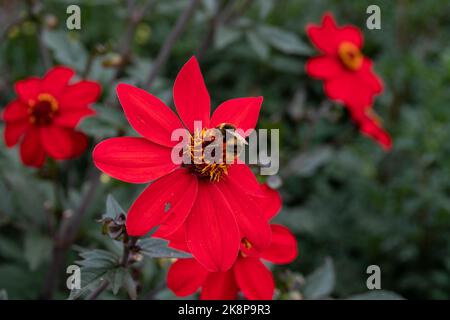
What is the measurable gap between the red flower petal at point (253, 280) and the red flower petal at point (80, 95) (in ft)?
1.75

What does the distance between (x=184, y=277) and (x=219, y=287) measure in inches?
3.3

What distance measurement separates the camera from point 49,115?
1.32 metres

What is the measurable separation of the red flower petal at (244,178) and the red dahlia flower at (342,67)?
0.88 m

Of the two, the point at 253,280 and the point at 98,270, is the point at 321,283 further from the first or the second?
the point at 98,270

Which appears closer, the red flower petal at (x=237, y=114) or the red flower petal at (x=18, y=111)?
the red flower petal at (x=237, y=114)

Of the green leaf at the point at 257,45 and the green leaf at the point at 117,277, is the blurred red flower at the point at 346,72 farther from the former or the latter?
the green leaf at the point at 117,277

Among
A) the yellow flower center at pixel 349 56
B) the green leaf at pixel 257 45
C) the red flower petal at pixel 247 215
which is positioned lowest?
the red flower petal at pixel 247 215

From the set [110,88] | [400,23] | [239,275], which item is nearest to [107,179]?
[110,88]

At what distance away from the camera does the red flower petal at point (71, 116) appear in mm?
1286

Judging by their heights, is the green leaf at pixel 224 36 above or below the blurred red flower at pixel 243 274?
above

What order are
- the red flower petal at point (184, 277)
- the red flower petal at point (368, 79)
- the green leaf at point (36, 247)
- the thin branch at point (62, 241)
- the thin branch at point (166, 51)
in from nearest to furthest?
1. the red flower petal at point (184, 277)
2. the green leaf at point (36, 247)
3. the thin branch at point (62, 241)
4. the thin branch at point (166, 51)
5. the red flower petal at point (368, 79)

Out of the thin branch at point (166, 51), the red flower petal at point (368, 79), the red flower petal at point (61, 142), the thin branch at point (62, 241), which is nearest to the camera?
the red flower petal at point (61, 142)

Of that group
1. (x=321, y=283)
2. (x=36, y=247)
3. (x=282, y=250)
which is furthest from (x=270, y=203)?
(x=36, y=247)

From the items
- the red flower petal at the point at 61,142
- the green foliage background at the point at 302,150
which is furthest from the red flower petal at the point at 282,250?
the red flower petal at the point at 61,142
